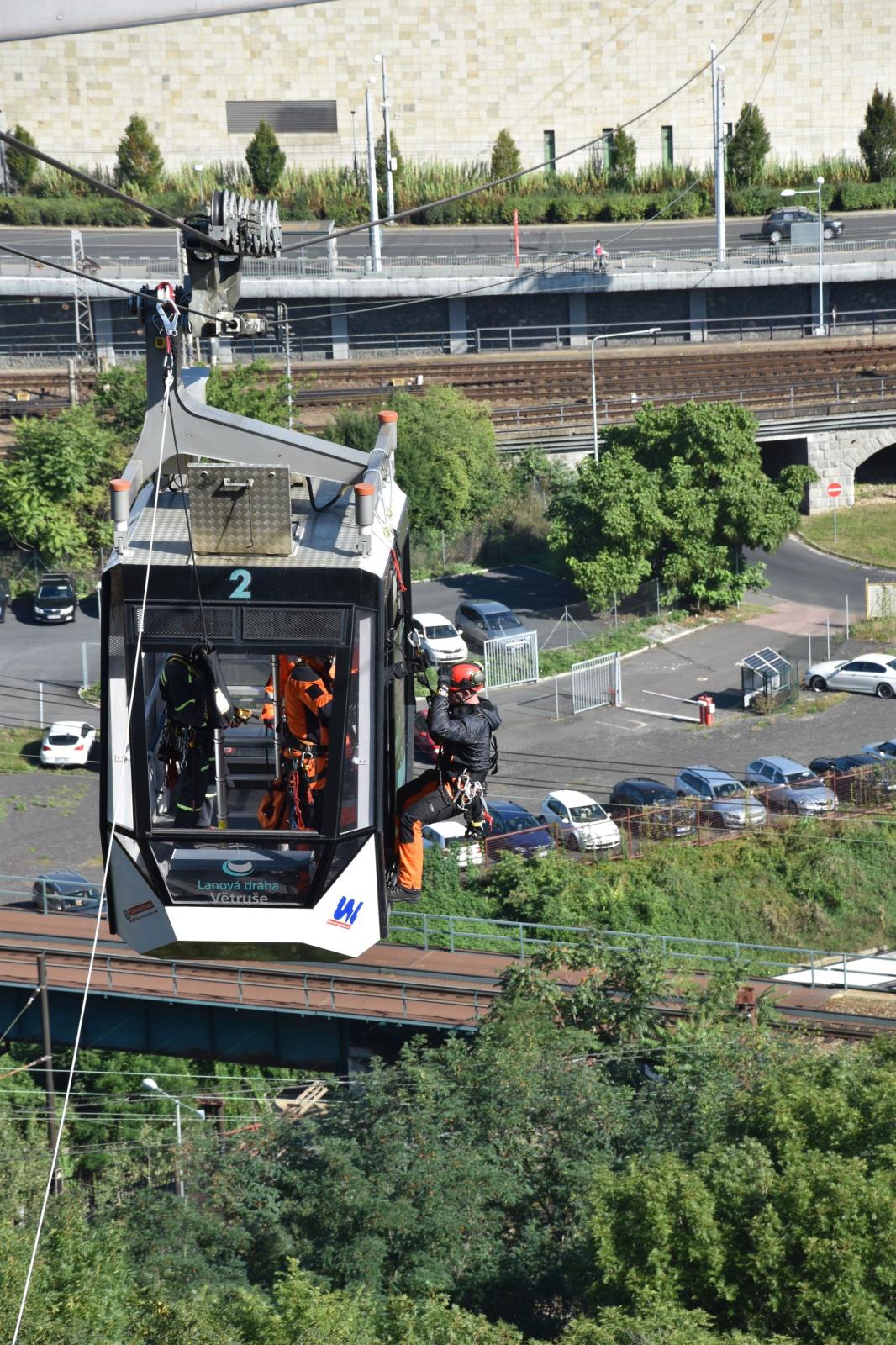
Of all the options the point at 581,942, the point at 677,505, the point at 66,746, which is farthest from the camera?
the point at 677,505

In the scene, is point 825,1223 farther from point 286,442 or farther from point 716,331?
point 716,331

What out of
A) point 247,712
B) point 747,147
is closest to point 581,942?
point 247,712

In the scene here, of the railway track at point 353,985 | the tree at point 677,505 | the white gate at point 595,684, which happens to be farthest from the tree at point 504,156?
the railway track at point 353,985

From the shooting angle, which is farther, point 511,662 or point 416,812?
point 511,662

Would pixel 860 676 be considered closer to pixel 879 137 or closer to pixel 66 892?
pixel 66 892

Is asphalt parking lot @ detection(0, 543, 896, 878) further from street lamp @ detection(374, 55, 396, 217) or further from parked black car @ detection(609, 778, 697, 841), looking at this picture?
street lamp @ detection(374, 55, 396, 217)

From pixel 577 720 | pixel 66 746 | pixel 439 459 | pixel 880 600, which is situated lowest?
pixel 577 720

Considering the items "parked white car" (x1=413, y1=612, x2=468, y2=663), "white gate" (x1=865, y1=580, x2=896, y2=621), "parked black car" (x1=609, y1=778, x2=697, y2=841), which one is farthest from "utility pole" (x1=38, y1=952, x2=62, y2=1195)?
"white gate" (x1=865, y1=580, x2=896, y2=621)
